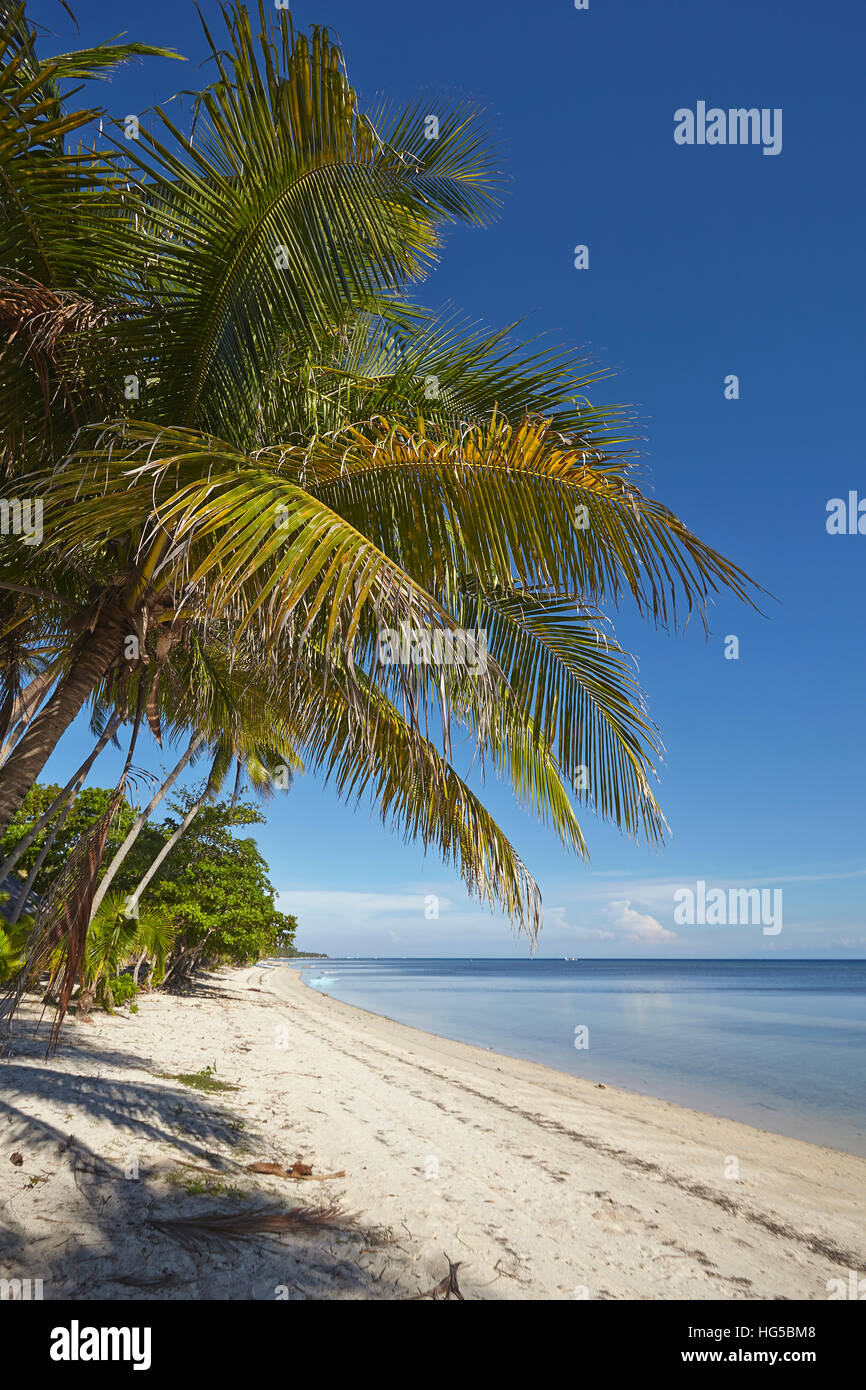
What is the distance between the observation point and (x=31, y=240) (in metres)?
3.60

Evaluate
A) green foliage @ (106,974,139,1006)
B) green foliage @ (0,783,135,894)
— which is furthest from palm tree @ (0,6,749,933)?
green foliage @ (0,783,135,894)

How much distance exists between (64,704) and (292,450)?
6.05 ft

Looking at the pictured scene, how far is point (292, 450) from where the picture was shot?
3.57 m

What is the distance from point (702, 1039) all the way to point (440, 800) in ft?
73.7

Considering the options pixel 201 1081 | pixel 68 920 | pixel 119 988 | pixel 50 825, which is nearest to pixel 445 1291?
pixel 68 920

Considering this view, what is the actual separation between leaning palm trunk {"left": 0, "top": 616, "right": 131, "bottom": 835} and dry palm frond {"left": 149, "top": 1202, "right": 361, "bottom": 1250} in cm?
227

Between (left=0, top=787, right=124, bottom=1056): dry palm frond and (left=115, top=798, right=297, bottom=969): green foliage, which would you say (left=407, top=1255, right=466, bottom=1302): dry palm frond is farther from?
(left=115, top=798, right=297, bottom=969): green foliage

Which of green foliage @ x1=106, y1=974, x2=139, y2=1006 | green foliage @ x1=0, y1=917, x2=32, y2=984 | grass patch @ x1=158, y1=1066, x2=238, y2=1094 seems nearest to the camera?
grass patch @ x1=158, y1=1066, x2=238, y2=1094

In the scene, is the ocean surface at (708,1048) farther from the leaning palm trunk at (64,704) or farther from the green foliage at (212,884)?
the leaning palm trunk at (64,704)

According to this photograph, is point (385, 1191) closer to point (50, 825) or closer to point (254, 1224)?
point (254, 1224)

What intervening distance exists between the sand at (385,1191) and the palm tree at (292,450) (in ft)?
7.33

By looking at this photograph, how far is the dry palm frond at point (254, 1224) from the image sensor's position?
3.67 metres

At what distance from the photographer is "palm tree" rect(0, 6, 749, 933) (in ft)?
9.60

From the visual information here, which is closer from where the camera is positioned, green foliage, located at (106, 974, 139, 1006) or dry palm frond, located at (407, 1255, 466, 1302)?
dry palm frond, located at (407, 1255, 466, 1302)
